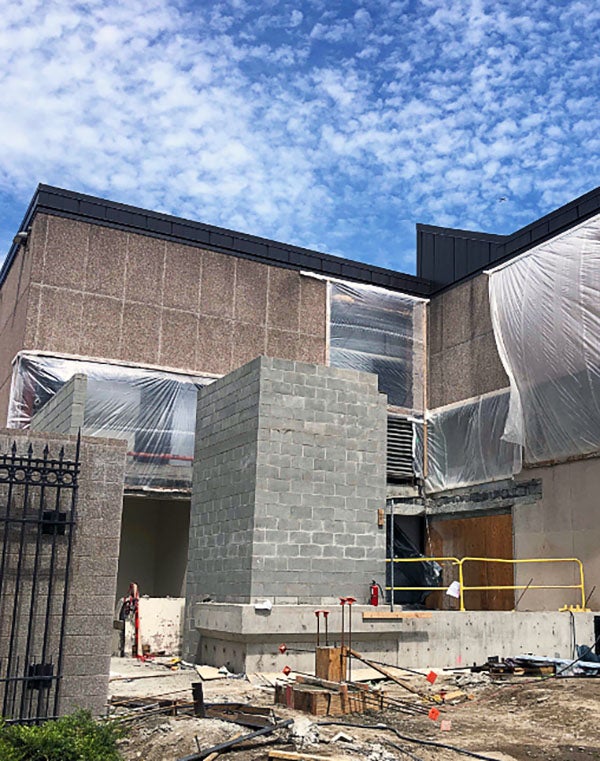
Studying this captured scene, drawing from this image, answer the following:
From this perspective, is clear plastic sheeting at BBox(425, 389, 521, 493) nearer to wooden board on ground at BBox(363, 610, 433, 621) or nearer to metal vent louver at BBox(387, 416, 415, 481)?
metal vent louver at BBox(387, 416, 415, 481)

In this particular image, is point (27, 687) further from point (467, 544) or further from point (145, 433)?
point (467, 544)

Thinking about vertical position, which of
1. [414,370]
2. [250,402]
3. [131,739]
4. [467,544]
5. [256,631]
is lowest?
[131,739]

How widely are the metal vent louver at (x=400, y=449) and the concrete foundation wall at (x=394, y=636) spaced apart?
7.45 meters

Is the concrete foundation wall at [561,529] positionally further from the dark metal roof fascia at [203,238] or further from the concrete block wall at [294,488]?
the dark metal roof fascia at [203,238]

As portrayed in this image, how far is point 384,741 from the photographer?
7.73 metres

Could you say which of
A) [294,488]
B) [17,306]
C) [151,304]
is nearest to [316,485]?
[294,488]

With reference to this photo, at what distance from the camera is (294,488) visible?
13312mm

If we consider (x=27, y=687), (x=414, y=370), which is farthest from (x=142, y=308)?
(x=27, y=687)

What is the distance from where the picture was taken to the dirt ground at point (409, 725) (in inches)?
287

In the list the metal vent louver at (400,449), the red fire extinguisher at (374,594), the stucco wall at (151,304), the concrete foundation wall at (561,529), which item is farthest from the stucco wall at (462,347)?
the red fire extinguisher at (374,594)

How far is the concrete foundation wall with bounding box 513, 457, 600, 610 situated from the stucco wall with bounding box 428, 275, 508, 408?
3028mm

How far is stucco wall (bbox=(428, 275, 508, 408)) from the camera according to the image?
20641mm

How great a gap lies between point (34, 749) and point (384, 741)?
304 centimetres

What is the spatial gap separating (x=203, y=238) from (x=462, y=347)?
6.94m
